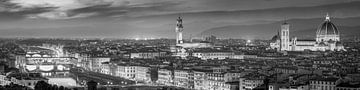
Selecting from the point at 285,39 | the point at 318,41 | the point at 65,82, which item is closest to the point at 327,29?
the point at 318,41

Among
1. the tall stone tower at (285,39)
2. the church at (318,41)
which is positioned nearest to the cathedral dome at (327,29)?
the church at (318,41)

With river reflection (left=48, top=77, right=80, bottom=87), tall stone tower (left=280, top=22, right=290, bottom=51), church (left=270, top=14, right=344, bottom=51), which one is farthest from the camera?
tall stone tower (left=280, top=22, right=290, bottom=51)

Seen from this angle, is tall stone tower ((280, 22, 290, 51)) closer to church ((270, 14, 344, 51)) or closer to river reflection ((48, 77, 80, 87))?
church ((270, 14, 344, 51))

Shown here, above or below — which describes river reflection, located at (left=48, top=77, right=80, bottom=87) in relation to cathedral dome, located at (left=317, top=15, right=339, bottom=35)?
below

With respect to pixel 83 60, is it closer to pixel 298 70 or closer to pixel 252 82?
pixel 298 70

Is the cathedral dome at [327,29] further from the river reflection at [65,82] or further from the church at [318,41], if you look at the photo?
the river reflection at [65,82]

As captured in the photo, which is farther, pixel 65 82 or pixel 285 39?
pixel 285 39

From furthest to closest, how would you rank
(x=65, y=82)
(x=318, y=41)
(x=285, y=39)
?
(x=318, y=41) < (x=285, y=39) < (x=65, y=82)

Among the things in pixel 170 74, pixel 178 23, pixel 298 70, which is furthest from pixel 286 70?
pixel 178 23

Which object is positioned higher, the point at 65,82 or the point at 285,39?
the point at 285,39

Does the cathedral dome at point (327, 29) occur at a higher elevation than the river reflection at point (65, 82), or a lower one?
higher

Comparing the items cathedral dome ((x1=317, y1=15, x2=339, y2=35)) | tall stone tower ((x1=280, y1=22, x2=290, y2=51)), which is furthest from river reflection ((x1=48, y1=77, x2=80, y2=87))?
cathedral dome ((x1=317, y1=15, x2=339, y2=35))

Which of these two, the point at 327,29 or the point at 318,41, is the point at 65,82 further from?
the point at 327,29
